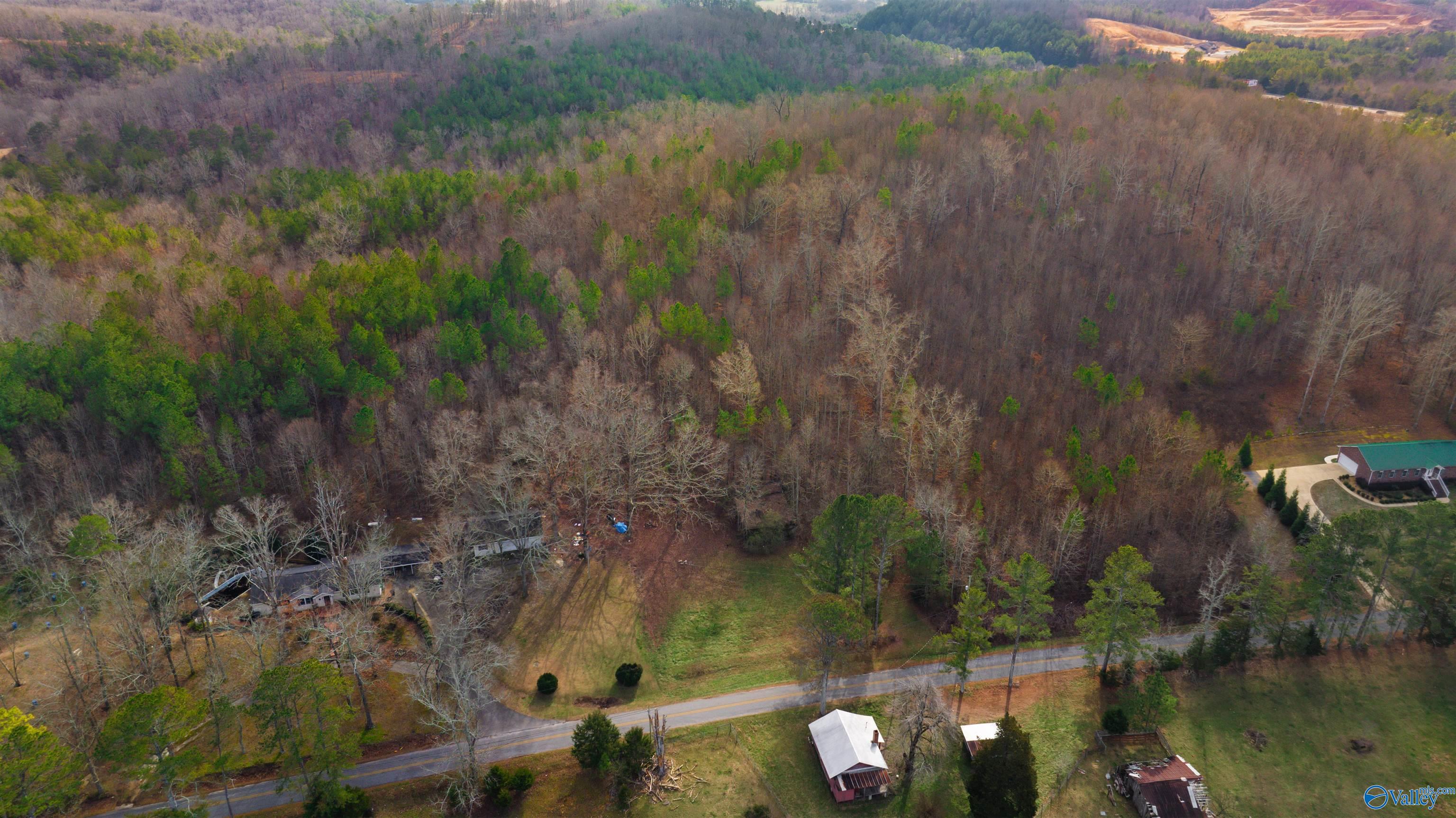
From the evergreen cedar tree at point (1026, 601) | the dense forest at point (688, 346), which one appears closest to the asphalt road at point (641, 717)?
the evergreen cedar tree at point (1026, 601)

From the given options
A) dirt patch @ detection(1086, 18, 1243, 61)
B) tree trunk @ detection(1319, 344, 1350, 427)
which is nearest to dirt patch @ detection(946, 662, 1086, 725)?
tree trunk @ detection(1319, 344, 1350, 427)

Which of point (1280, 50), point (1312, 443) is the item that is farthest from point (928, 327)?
point (1280, 50)

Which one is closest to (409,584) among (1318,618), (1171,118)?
(1318,618)

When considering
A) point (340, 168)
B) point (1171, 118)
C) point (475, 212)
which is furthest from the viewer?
point (340, 168)

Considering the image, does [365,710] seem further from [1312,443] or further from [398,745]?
[1312,443]

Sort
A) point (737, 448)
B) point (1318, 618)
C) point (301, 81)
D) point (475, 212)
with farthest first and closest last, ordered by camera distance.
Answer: point (301, 81) < point (475, 212) < point (737, 448) < point (1318, 618)

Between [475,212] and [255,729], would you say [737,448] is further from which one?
[475,212]
